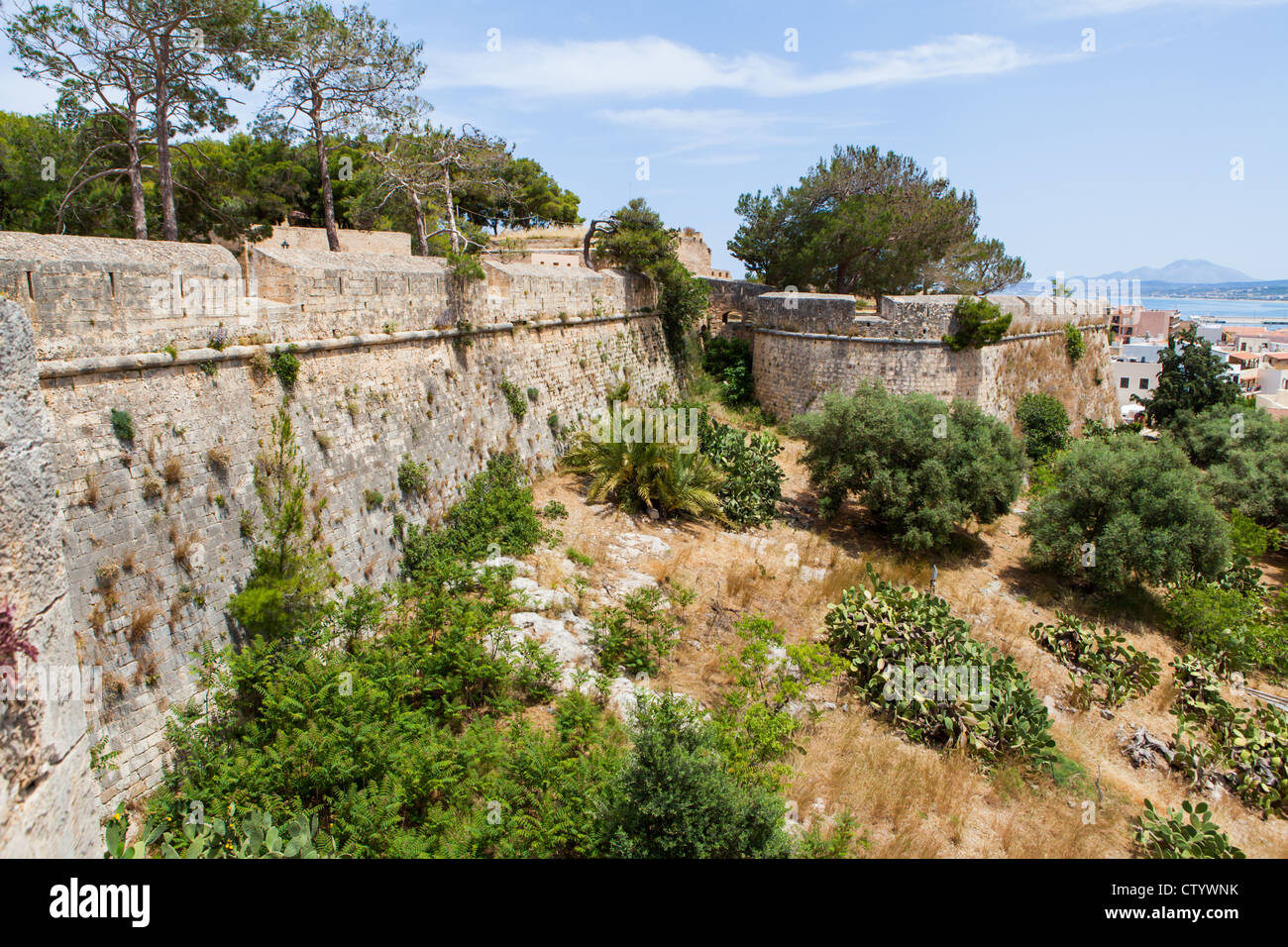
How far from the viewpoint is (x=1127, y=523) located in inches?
448

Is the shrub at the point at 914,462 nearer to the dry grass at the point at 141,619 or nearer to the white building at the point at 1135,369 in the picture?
the dry grass at the point at 141,619

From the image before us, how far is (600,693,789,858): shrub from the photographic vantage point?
15.3ft

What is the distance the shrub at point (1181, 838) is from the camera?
19.8 feet

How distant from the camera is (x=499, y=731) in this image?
654 centimetres

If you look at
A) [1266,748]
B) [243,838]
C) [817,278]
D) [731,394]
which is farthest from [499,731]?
[817,278]

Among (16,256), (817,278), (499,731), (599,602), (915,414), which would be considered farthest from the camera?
(817,278)

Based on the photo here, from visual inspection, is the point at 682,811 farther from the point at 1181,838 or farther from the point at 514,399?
the point at 514,399

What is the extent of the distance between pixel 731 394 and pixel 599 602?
38.6 ft

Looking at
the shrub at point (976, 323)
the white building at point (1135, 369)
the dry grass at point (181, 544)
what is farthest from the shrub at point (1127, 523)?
the white building at point (1135, 369)

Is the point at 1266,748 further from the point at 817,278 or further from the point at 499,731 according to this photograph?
the point at 817,278

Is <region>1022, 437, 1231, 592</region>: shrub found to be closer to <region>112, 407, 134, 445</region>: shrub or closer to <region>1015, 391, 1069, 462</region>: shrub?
<region>1015, 391, 1069, 462</region>: shrub

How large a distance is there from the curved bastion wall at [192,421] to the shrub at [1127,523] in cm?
970

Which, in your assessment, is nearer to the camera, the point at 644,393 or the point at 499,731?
the point at 499,731

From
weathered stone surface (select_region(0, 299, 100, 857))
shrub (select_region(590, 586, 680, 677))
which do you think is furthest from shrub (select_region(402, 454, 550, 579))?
weathered stone surface (select_region(0, 299, 100, 857))
